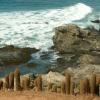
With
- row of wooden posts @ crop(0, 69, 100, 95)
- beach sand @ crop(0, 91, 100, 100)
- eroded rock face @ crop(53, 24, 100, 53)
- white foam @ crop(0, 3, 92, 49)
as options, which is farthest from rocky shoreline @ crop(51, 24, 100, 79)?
beach sand @ crop(0, 91, 100, 100)

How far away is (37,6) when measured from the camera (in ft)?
202

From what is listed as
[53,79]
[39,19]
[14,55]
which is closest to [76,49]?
[14,55]

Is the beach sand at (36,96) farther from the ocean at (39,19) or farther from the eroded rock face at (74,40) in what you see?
the eroded rock face at (74,40)

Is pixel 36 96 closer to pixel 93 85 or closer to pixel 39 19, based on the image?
pixel 93 85

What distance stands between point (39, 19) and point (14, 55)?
52.1ft

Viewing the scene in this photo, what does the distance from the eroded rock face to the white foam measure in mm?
1121

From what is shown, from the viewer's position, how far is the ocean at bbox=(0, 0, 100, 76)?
3664 cm

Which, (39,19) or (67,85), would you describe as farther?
(39,19)

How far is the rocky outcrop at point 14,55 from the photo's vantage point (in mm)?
32031

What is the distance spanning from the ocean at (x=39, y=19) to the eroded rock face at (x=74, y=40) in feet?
3.45

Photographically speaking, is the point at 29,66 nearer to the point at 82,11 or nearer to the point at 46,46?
the point at 46,46

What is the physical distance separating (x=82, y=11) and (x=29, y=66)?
85.2 feet

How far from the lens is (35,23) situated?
46094 mm

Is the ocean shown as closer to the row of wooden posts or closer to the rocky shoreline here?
the rocky shoreline
